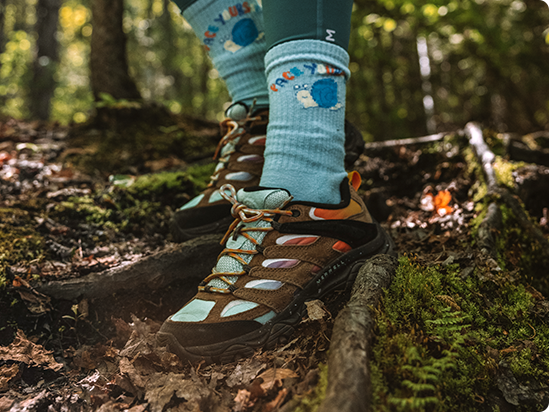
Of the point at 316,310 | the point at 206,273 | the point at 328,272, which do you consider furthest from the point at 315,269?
the point at 206,273

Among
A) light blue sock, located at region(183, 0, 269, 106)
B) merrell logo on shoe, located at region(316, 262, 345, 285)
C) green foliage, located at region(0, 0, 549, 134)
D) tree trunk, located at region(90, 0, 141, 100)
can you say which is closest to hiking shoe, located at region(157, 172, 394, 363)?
merrell logo on shoe, located at region(316, 262, 345, 285)

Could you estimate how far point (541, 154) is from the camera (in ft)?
10.9

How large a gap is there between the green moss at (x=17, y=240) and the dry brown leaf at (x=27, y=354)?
1.11 ft

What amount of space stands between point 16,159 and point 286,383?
3.48m

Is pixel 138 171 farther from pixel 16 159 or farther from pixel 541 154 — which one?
pixel 541 154

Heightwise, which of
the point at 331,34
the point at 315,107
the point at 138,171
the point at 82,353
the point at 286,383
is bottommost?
the point at 82,353

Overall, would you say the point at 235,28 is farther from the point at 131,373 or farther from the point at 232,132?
the point at 131,373

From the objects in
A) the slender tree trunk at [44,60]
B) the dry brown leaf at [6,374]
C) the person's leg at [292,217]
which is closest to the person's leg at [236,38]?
the person's leg at [292,217]

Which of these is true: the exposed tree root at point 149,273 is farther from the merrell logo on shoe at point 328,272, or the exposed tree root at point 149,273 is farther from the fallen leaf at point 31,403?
the merrell logo on shoe at point 328,272

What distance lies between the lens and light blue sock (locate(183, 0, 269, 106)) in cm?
250

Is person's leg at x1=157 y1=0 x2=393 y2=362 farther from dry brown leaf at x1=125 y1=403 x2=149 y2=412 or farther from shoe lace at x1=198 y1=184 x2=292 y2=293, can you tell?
dry brown leaf at x1=125 y1=403 x2=149 y2=412

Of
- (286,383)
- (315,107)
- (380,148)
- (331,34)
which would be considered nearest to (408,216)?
(380,148)

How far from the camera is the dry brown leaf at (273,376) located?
134 cm

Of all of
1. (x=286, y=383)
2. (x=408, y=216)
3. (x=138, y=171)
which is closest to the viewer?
(x=286, y=383)
